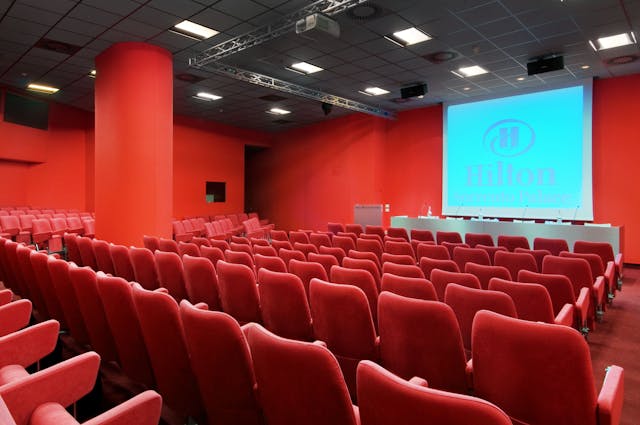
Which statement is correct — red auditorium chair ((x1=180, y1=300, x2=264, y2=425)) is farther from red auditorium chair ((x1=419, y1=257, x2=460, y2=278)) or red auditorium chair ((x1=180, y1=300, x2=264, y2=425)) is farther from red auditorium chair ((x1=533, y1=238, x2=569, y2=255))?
red auditorium chair ((x1=533, y1=238, x2=569, y2=255))

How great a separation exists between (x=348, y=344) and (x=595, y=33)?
7.22 m

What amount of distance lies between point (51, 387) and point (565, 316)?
3119 mm

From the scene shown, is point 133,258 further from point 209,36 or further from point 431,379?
point 209,36

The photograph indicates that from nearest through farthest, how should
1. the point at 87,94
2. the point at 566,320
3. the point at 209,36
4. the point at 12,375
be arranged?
the point at 12,375, the point at 566,320, the point at 209,36, the point at 87,94

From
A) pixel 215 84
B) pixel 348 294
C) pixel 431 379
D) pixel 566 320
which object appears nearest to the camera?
pixel 431 379

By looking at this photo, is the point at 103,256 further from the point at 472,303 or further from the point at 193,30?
the point at 472,303

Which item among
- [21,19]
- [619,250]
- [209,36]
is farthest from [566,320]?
[21,19]

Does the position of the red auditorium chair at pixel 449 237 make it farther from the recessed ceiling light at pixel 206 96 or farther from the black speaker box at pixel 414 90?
the recessed ceiling light at pixel 206 96

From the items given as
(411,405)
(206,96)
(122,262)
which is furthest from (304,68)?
(411,405)

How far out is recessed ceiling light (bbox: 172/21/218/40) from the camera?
6.62 meters

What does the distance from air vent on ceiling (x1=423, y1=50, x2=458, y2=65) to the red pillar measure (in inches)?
204

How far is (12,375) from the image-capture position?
1.75 m

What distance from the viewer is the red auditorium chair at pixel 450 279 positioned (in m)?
3.10

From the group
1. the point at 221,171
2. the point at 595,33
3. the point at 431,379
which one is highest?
the point at 595,33
